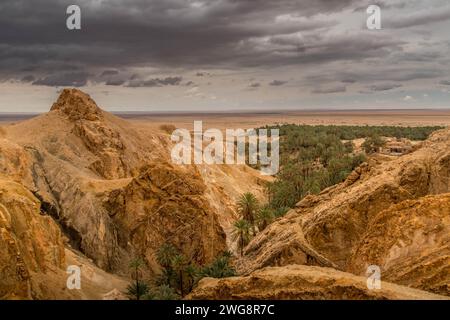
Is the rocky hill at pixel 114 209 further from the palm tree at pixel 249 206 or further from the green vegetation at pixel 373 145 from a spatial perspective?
the green vegetation at pixel 373 145

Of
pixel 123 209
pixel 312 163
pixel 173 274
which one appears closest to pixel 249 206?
pixel 123 209

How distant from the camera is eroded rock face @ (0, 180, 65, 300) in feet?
90.9

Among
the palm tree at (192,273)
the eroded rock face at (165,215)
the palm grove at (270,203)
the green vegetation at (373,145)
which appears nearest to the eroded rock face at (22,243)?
the palm grove at (270,203)

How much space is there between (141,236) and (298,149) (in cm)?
8268

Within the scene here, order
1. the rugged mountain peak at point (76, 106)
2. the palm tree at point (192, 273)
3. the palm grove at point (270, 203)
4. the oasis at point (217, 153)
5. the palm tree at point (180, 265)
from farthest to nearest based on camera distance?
1. the oasis at point (217, 153)
2. the rugged mountain peak at point (76, 106)
3. the palm tree at point (180, 265)
4. the palm tree at point (192, 273)
5. the palm grove at point (270, 203)

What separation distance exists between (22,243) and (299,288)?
17.9 m

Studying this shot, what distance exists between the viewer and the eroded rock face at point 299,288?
21.0 metres

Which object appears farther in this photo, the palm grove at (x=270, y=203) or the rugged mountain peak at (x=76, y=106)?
the rugged mountain peak at (x=76, y=106)

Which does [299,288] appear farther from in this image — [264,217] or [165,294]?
[264,217]

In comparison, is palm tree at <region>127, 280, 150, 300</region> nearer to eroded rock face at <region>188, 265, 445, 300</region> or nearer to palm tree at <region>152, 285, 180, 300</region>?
palm tree at <region>152, 285, 180, 300</region>

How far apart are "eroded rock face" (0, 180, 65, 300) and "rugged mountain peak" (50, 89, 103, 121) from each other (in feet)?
132

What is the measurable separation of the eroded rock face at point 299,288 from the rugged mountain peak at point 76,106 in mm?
52985

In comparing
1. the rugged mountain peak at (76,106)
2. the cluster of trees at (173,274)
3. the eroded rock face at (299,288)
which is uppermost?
the rugged mountain peak at (76,106)
